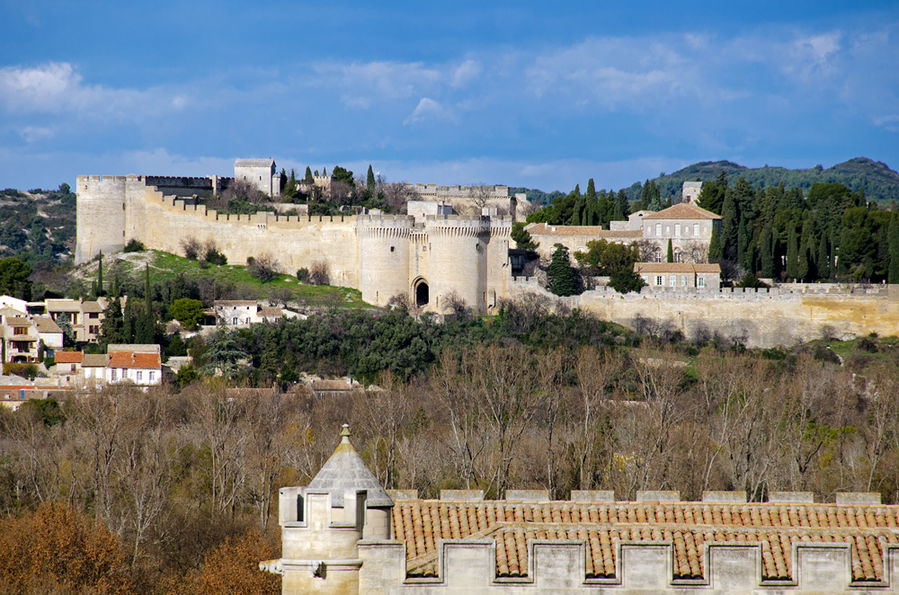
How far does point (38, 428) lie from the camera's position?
4091 centimetres

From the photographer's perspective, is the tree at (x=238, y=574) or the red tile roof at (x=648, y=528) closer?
the red tile roof at (x=648, y=528)

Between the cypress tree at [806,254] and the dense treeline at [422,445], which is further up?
the cypress tree at [806,254]

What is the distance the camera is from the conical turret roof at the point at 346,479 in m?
13.2

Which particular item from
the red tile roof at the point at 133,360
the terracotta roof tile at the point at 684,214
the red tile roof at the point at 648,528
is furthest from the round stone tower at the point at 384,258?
the red tile roof at the point at 648,528

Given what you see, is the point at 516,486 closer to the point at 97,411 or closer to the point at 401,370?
the point at 97,411

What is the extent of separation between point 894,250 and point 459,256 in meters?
17.9

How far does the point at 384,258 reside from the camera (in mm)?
57312

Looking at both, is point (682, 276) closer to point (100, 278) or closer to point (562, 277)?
point (562, 277)

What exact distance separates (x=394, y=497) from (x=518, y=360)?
91.2ft

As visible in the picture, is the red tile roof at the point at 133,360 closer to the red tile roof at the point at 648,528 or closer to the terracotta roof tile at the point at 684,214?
the terracotta roof tile at the point at 684,214

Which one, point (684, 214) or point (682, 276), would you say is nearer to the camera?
point (682, 276)

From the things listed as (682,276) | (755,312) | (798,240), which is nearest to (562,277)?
(682,276)

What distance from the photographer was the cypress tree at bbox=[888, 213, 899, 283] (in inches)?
2270

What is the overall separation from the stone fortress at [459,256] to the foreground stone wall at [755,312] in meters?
0.04
